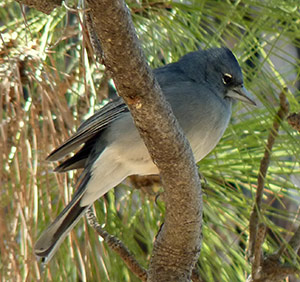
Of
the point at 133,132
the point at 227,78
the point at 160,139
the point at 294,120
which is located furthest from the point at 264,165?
the point at 227,78

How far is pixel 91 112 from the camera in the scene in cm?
197

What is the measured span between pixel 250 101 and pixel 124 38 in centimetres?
95

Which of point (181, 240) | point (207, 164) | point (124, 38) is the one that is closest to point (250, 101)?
point (207, 164)

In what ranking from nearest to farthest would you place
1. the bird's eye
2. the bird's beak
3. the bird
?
the bird
the bird's beak
the bird's eye

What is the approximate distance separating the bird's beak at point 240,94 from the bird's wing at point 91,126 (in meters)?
0.38

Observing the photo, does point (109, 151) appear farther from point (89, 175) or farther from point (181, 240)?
point (181, 240)

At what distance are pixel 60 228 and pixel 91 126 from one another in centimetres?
31

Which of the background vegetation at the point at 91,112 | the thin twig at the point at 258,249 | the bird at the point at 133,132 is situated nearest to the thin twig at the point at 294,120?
the background vegetation at the point at 91,112

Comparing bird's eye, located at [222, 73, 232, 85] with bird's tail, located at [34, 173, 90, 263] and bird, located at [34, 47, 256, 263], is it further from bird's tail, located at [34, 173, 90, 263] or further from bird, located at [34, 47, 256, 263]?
bird's tail, located at [34, 173, 90, 263]

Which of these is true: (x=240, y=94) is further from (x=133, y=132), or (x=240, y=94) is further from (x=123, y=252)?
(x=123, y=252)

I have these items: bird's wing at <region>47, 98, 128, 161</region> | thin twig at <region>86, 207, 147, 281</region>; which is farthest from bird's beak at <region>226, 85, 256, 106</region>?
thin twig at <region>86, 207, 147, 281</region>

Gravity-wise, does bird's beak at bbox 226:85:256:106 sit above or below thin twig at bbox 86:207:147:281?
above

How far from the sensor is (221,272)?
1.83 m

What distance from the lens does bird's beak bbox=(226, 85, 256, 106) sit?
6.34 ft
